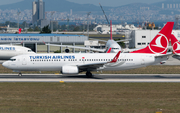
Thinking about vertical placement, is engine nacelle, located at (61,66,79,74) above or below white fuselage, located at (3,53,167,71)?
below

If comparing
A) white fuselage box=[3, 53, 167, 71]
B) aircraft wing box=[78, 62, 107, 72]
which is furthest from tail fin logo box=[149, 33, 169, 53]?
aircraft wing box=[78, 62, 107, 72]

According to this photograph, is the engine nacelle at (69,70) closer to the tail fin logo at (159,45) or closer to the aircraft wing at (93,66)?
the aircraft wing at (93,66)

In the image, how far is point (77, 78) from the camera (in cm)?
4528

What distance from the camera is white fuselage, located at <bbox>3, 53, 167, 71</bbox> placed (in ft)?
150

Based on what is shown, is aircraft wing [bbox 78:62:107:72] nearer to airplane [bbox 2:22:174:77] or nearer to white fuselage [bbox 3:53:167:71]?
airplane [bbox 2:22:174:77]

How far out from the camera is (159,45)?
48.6 metres
